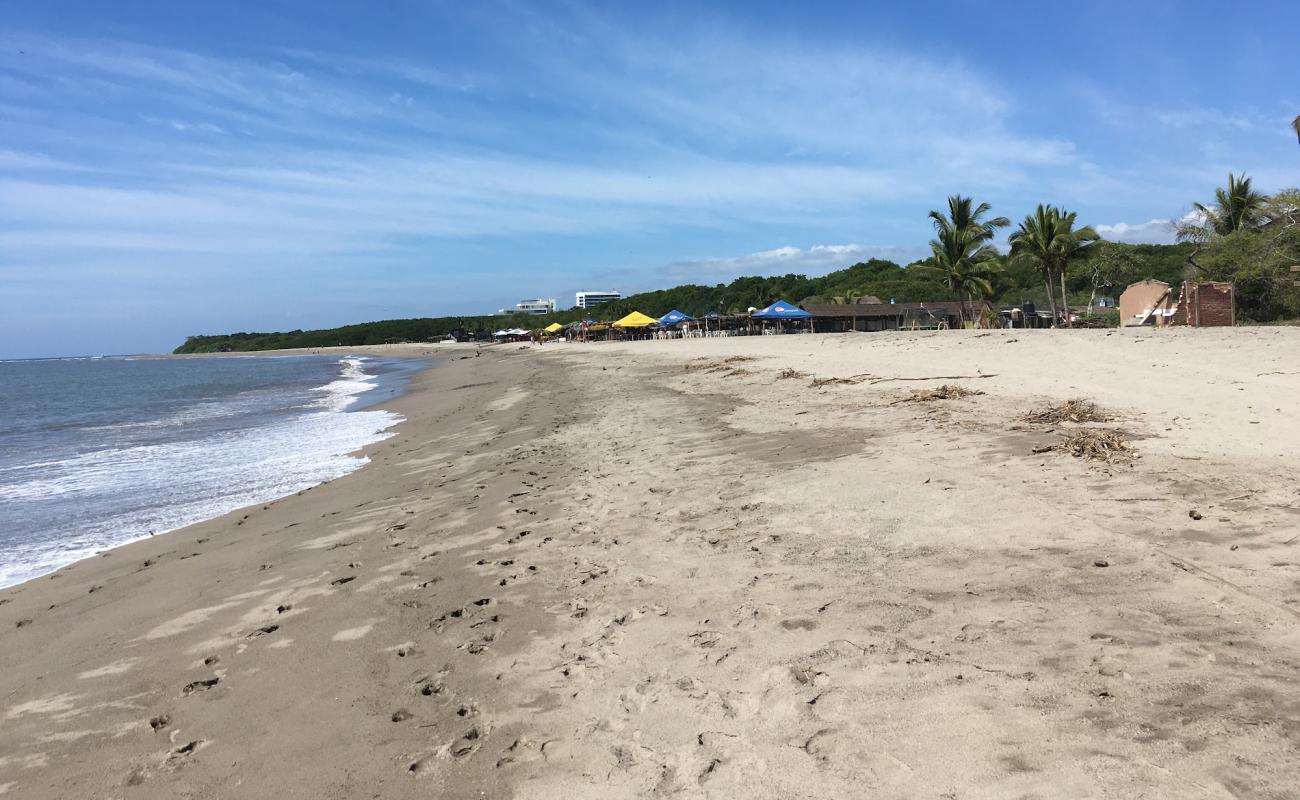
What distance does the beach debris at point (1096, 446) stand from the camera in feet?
17.5

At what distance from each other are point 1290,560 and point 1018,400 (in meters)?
5.36

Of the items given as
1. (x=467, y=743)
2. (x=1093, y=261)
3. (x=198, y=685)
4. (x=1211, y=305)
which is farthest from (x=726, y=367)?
(x=1093, y=261)

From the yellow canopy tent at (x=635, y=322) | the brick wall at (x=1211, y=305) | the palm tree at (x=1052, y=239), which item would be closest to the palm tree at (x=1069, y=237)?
the palm tree at (x=1052, y=239)

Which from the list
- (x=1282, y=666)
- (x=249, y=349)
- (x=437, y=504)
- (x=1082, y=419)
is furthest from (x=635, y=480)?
(x=249, y=349)

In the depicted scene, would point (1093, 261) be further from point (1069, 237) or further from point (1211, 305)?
point (1211, 305)

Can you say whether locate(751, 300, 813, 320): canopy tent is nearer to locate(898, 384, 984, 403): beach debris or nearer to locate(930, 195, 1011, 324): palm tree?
locate(930, 195, 1011, 324): palm tree

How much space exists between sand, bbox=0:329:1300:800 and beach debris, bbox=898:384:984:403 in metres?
2.03

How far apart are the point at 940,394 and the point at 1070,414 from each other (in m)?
2.34

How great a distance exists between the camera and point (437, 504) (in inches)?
274


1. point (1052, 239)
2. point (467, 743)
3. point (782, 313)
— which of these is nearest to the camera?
point (467, 743)

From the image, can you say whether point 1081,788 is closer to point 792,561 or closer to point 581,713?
point 581,713

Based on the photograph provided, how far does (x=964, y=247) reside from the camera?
1483 inches

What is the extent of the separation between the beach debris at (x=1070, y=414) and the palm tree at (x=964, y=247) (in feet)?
110

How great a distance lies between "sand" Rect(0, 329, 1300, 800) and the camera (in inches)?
94.1
